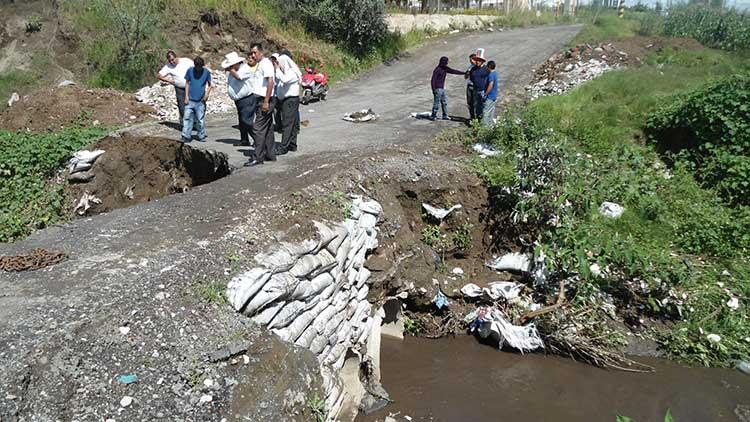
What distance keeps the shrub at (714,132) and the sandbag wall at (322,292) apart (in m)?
6.42

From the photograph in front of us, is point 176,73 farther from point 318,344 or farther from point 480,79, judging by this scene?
point 318,344

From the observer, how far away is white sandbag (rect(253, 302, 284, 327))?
14.3 feet

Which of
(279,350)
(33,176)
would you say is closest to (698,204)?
(279,350)

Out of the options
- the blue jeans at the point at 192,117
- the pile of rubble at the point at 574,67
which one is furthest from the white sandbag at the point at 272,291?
the pile of rubble at the point at 574,67

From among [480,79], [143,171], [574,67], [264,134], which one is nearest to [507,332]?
[264,134]

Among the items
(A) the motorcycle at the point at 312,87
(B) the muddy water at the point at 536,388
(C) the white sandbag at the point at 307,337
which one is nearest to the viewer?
(C) the white sandbag at the point at 307,337

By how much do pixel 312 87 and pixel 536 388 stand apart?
859 centimetres

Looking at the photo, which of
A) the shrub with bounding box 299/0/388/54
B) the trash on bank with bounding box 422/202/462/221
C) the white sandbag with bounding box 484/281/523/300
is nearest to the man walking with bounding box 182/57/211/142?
the trash on bank with bounding box 422/202/462/221

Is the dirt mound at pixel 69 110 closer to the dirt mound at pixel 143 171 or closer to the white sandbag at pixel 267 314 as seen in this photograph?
the dirt mound at pixel 143 171

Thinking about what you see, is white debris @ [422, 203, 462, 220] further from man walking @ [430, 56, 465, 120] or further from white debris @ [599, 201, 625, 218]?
man walking @ [430, 56, 465, 120]

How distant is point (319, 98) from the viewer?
41.8 feet

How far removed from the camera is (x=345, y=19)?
16312mm

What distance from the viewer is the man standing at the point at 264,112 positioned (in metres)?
7.32

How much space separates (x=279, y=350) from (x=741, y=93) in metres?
9.52
